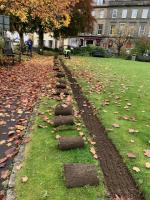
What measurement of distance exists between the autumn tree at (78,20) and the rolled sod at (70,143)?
29449mm

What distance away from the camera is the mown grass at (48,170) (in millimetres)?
3744

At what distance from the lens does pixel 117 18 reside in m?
59.3

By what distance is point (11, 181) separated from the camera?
4.03m

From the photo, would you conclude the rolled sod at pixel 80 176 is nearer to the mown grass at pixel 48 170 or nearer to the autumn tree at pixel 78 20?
the mown grass at pixel 48 170

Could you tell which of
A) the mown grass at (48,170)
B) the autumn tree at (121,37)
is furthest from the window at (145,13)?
the mown grass at (48,170)

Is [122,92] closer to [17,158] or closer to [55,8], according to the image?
[17,158]

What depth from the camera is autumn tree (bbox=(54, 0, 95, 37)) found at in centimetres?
3309

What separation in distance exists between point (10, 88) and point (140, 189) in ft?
23.9

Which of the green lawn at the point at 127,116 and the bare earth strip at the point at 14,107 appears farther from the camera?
the bare earth strip at the point at 14,107

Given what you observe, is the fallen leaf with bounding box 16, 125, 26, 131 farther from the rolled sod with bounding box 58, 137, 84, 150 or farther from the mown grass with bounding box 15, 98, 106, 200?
the rolled sod with bounding box 58, 137, 84, 150

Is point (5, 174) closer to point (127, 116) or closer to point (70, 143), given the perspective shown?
point (70, 143)

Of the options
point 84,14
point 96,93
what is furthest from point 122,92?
point 84,14

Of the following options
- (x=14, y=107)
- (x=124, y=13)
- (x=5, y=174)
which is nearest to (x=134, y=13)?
(x=124, y=13)

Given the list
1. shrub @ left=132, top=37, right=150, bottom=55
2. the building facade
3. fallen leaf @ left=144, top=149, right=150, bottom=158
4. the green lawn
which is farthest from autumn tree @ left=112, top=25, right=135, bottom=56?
fallen leaf @ left=144, top=149, right=150, bottom=158
